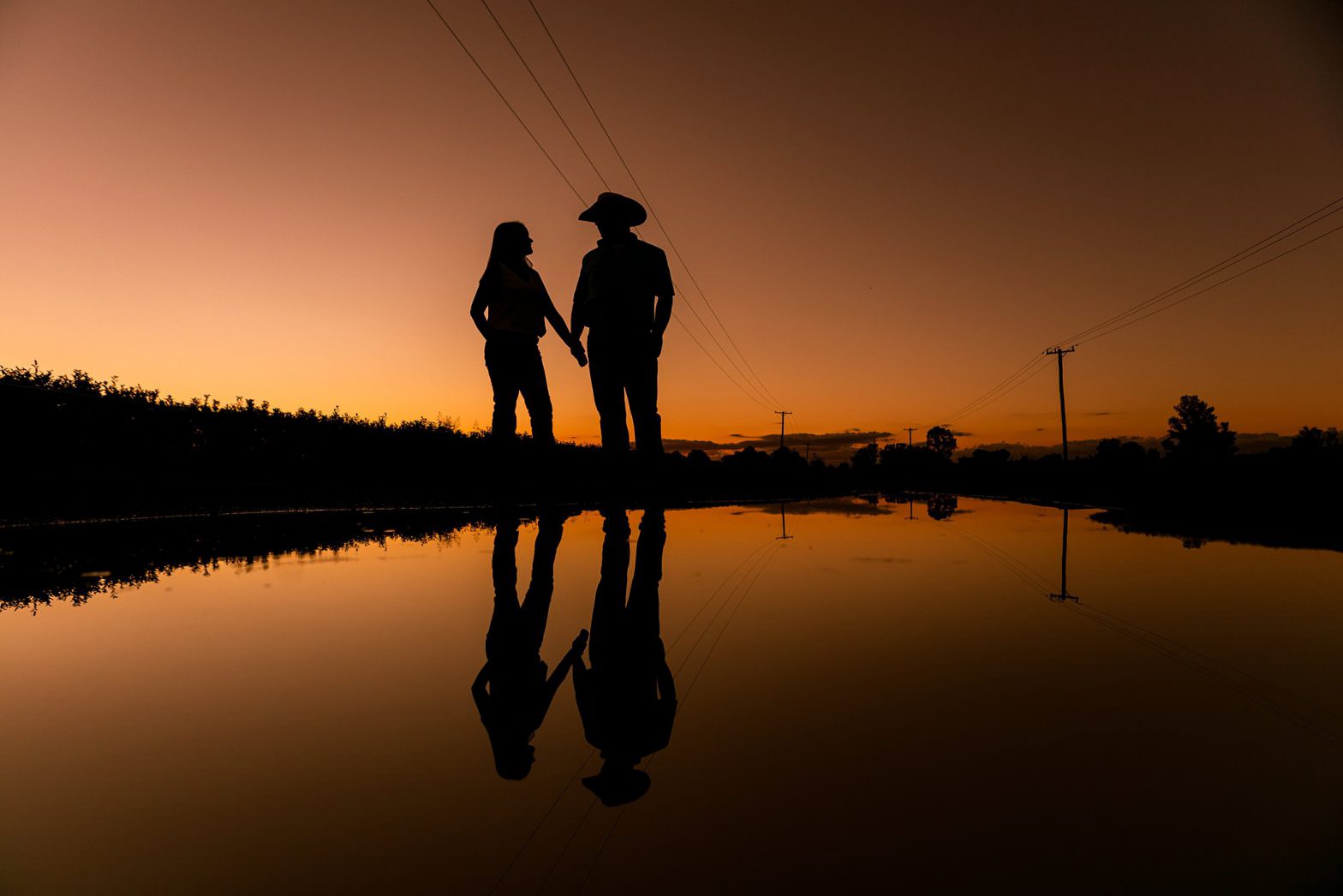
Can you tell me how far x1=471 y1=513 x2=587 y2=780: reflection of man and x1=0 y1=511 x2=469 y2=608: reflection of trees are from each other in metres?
2.56

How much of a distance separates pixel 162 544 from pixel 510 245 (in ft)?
16.2

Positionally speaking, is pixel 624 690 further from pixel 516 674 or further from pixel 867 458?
pixel 867 458

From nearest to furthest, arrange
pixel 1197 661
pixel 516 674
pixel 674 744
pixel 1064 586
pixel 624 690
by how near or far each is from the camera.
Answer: pixel 674 744 < pixel 624 690 < pixel 516 674 < pixel 1197 661 < pixel 1064 586

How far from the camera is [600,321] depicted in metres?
7.61

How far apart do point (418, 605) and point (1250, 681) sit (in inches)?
152

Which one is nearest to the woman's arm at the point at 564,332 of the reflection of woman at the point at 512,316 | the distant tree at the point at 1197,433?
the reflection of woman at the point at 512,316

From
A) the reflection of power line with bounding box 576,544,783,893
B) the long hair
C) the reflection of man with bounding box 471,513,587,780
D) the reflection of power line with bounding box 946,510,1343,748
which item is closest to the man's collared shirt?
the long hair

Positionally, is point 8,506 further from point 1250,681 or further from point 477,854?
point 1250,681

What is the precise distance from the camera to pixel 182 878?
130 centimetres

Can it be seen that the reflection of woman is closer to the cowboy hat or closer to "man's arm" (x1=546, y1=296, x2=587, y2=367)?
"man's arm" (x1=546, y1=296, x2=587, y2=367)

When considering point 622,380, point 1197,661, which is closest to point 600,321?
point 622,380

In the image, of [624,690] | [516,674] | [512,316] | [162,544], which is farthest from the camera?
[512,316]

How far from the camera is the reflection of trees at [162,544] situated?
4.42m

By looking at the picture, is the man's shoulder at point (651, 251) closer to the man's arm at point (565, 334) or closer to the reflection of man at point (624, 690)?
the man's arm at point (565, 334)
